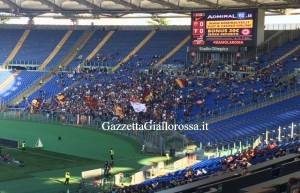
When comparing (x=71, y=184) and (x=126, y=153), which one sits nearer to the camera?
(x=71, y=184)

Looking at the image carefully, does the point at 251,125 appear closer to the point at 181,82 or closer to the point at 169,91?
the point at 169,91

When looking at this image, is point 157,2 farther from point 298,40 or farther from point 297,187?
point 297,187

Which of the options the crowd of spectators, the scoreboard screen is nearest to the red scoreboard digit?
the scoreboard screen

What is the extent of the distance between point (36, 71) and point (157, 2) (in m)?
17.3

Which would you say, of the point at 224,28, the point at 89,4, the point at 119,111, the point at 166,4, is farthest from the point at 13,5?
the point at 224,28

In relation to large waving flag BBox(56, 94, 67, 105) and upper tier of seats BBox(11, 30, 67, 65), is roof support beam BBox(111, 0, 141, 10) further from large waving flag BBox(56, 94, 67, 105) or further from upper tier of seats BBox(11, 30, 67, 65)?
upper tier of seats BBox(11, 30, 67, 65)

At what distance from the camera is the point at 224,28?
151 ft

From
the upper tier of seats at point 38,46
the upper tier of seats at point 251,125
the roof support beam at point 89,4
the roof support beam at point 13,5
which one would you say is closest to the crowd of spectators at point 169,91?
the upper tier of seats at point 251,125

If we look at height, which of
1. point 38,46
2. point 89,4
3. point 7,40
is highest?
point 89,4

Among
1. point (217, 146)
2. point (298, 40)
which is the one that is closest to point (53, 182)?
point (217, 146)

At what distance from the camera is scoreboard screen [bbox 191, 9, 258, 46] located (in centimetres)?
4503

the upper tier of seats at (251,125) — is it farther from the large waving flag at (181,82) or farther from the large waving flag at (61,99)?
the large waving flag at (61,99)

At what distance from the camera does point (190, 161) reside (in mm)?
26219

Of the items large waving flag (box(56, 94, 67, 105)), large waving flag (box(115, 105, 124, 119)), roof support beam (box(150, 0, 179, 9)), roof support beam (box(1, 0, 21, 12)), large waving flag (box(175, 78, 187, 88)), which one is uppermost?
roof support beam (box(1, 0, 21, 12))
